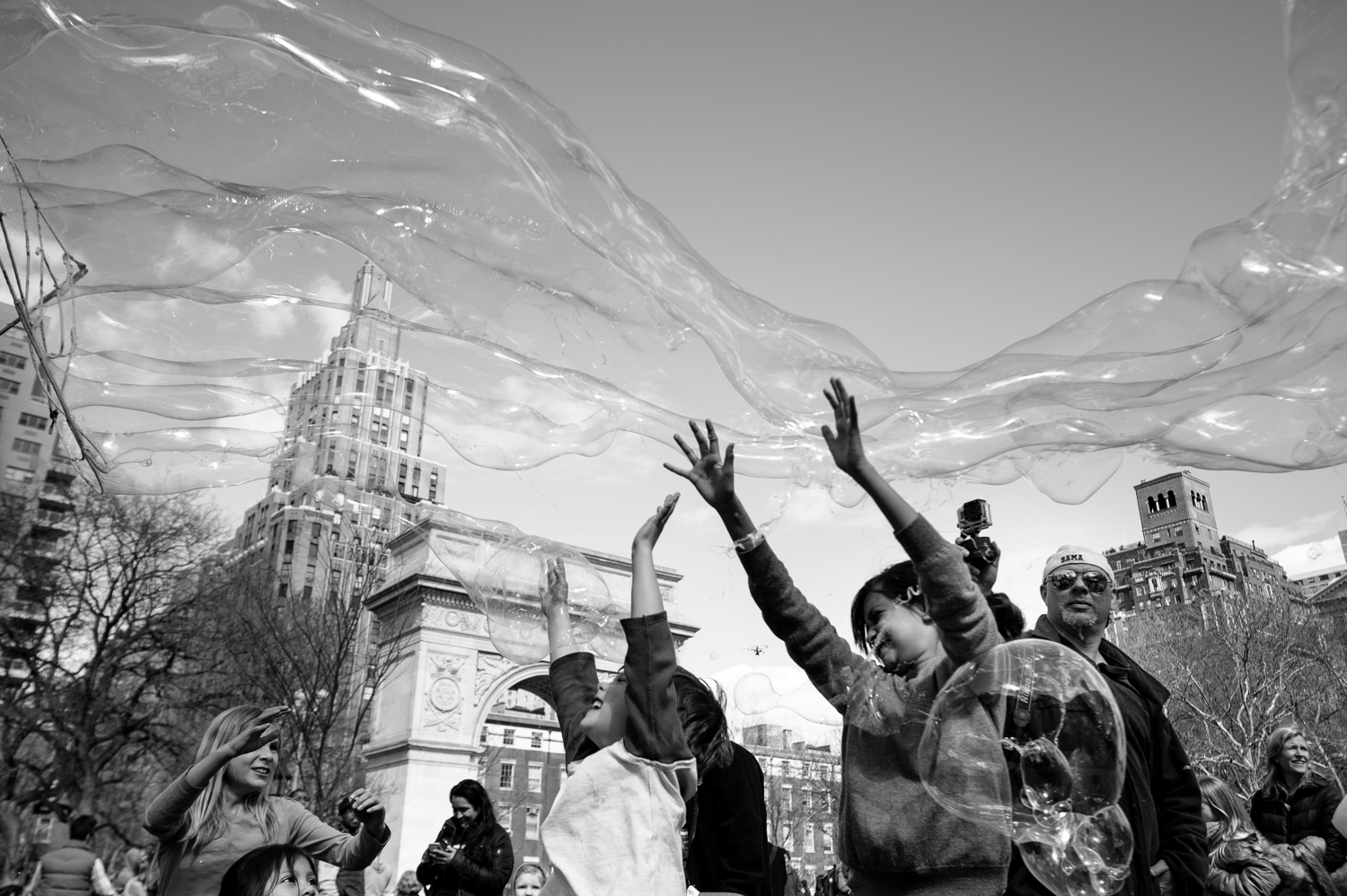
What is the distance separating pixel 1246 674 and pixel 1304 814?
25117 mm

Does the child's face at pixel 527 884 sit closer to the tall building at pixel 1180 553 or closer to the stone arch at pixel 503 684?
the stone arch at pixel 503 684

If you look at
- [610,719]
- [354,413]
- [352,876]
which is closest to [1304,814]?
[610,719]

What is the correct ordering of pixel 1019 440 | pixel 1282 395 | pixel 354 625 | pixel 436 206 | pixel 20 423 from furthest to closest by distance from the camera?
pixel 20 423
pixel 354 625
pixel 436 206
pixel 1019 440
pixel 1282 395

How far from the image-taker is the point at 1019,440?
15.6 ft

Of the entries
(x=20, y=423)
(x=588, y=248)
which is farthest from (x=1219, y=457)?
(x=20, y=423)

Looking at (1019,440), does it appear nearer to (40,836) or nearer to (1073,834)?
(1073,834)

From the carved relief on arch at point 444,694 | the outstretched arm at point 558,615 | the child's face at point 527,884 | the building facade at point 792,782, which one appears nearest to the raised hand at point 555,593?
the outstretched arm at point 558,615

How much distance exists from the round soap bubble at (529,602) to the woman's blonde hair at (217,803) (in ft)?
8.24

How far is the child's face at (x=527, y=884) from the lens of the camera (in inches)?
225

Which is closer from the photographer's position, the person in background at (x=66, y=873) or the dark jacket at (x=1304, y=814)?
the dark jacket at (x=1304, y=814)

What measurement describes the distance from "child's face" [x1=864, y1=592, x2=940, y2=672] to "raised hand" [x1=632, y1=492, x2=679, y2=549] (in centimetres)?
76

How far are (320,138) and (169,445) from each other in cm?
244

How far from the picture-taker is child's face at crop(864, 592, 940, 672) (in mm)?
2877

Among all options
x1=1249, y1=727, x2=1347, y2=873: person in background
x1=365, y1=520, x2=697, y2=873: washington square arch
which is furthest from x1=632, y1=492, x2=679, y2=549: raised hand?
x1=365, y1=520, x2=697, y2=873: washington square arch
